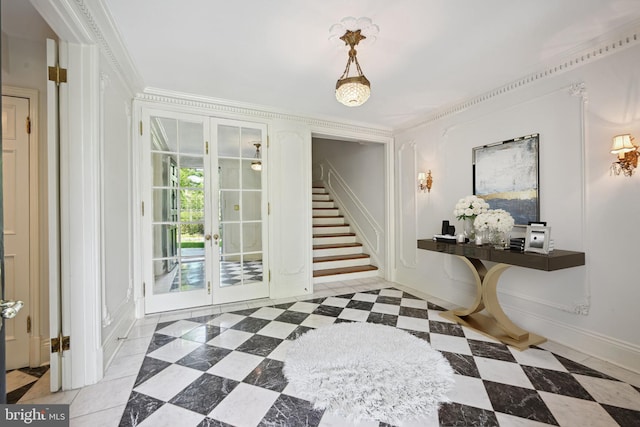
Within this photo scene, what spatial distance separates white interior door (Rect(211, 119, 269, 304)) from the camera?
11.6 ft

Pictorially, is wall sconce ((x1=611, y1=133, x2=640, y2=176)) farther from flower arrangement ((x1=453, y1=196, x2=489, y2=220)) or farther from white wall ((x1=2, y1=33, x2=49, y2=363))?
white wall ((x1=2, y1=33, x2=49, y2=363))

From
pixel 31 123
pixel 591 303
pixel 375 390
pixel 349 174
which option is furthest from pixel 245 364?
pixel 349 174

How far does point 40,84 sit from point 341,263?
13.5 ft

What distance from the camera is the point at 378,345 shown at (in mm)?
2488

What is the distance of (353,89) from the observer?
83.9 inches

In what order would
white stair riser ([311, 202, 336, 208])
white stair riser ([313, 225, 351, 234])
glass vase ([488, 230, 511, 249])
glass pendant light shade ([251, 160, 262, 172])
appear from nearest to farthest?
glass vase ([488, 230, 511, 249]) < glass pendant light shade ([251, 160, 262, 172]) < white stair riser ([313, 225, 351, 234]) < white stair riser ([311, 202, 336, 208])

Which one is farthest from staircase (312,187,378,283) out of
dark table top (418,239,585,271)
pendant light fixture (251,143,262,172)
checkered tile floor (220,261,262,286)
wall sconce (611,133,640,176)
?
wall sconce (611,133,640,176)

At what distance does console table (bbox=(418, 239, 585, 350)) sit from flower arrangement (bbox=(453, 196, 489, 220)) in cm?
31

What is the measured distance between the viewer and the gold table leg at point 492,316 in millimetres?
2609

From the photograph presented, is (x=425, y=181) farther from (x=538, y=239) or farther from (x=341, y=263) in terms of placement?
(x=341, y=263)

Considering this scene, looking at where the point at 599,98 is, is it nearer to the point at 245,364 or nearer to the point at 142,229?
the point at 245,364

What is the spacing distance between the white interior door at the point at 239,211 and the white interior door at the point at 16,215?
1.61 meters

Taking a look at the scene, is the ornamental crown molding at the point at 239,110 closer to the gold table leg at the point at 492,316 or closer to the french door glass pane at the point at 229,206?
the french door glass pane at the point at 229,206

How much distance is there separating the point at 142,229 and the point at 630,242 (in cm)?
438
